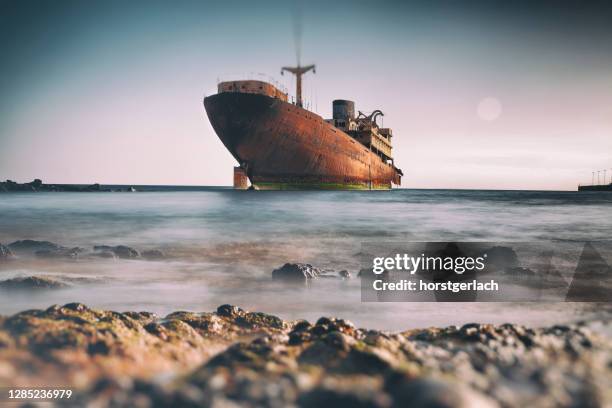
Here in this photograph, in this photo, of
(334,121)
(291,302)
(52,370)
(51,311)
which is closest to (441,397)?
(52,370)

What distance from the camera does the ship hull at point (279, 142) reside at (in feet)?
124

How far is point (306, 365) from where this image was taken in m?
2.38

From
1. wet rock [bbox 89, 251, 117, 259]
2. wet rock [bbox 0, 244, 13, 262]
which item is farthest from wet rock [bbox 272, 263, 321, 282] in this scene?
wet rock [bbox 0, 244, 13, 262]

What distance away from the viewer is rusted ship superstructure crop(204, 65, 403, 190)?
125 ft

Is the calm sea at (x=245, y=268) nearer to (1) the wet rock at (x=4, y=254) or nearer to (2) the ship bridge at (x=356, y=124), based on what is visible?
(1) the wet rock at (x=4, y=254)

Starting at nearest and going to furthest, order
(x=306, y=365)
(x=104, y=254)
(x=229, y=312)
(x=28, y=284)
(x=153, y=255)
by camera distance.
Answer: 1. (x=306, y=365)
2. (x=229, y=312)
3. (x=28, y=284)
4. (x=104, y=254)
5. (x=153, y=255)

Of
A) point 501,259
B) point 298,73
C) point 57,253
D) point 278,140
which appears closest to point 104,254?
point 57,253

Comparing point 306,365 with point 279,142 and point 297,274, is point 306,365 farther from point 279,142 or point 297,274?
point 279,142

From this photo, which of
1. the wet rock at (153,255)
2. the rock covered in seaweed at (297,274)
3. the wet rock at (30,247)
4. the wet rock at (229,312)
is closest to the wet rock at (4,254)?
the wet rock at (30,247)

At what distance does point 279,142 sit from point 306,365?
125 ft

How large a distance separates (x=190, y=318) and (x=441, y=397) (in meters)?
2.95

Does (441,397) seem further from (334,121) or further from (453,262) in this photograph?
(334,121)

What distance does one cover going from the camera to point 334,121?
2303 inches

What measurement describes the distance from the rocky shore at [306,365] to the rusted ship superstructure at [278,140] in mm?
36279
